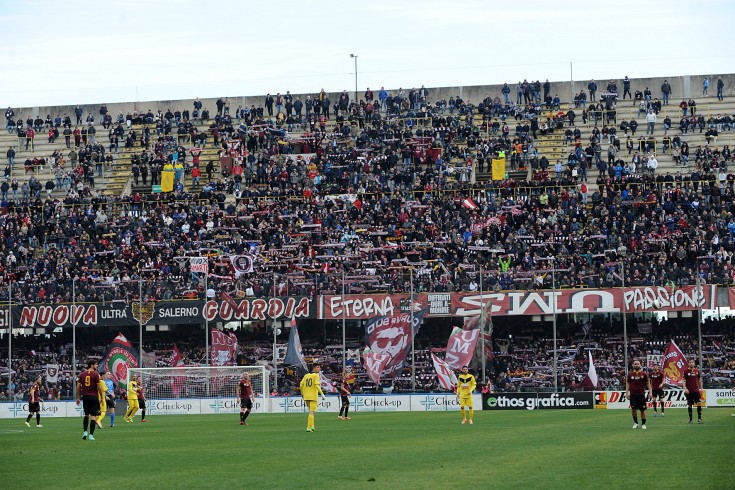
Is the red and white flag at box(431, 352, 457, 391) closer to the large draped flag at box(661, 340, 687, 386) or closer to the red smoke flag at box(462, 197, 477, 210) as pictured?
the large draped flag at box(661, 340, 687, 386)

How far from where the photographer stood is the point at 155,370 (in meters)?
62.9

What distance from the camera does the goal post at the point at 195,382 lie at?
6244 centimetres

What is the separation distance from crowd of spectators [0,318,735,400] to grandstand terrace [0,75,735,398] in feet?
0.51

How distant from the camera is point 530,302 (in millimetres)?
65312

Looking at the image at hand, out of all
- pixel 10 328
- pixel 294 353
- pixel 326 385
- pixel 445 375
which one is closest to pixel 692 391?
pixel 445 375

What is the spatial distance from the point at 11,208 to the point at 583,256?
4080 cm

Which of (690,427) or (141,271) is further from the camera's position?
(141,271)


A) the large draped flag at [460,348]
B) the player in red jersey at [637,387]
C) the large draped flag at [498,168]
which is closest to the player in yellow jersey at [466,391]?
the player in red jersey at [637,387]

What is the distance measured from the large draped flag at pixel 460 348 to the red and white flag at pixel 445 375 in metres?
0.31

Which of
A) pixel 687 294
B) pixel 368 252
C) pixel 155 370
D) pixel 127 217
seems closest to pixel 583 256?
pixel 687 294

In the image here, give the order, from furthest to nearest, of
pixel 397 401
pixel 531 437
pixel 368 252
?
pixel 368 252, pixel 397 401, pixel 531 437

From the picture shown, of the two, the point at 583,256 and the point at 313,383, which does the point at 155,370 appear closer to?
the point at 583,256

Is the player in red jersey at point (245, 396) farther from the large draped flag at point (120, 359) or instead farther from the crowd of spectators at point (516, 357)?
the large draped flag at point (120, 359)

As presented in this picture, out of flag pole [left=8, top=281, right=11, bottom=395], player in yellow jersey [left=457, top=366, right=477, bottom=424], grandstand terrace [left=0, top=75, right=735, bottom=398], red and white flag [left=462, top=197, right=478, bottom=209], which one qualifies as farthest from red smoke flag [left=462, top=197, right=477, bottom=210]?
player in yellow jersey [left=457, top=366, right=477, bottom=424]
